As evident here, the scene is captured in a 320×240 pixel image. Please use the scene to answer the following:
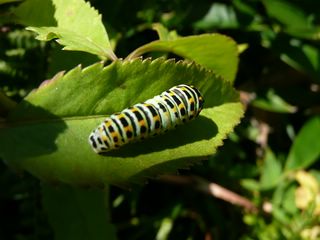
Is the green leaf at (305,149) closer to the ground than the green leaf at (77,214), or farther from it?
closer to the ground

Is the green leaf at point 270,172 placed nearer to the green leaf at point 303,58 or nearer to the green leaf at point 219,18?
the green leaf at point 303,58

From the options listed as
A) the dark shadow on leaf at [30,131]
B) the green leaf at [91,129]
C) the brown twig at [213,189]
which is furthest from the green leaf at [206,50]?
the brown twig at [213,189]

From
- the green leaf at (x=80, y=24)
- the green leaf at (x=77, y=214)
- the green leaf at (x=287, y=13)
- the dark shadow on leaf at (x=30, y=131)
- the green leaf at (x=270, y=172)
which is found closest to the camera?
the dark shadow on leaf at (x=30, y=131)

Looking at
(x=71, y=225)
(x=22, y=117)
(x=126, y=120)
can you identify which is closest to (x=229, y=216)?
(x=71, y=225)

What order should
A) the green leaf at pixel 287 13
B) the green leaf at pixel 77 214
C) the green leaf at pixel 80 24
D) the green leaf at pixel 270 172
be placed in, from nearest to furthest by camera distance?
the green leaf at pixel 80 24
the green leaf at pixel 77 214
the green leaf at pixel 287 13
the green leaf at pixel 270 172

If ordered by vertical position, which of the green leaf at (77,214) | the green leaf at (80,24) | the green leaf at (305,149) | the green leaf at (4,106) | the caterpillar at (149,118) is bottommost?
the green leaf at (305,149)

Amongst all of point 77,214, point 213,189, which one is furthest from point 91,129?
point 213,189

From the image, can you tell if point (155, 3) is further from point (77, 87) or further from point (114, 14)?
point (77, 87)
